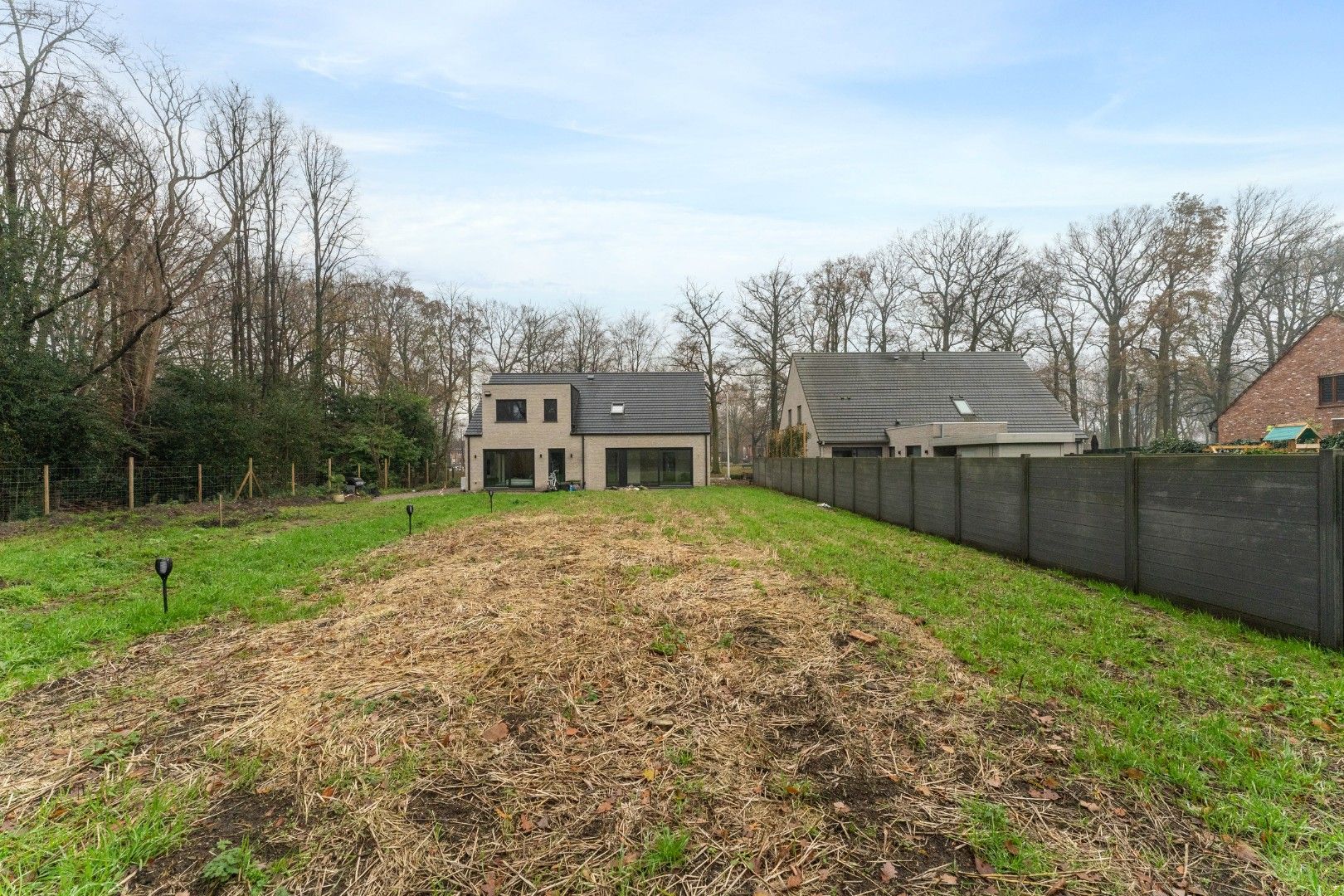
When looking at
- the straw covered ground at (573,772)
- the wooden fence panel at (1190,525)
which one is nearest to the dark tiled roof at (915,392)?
the wooden fence panel at (1190,525)

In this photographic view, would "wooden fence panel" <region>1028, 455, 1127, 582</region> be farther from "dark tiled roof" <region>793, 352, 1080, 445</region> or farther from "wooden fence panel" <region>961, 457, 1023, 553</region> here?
"dark tiled roof" <region>793, 352, 1080, 445</region>

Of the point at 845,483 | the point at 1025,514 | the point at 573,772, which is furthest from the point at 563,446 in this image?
the point at 573,772

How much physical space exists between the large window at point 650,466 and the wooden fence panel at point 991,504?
49.8ft

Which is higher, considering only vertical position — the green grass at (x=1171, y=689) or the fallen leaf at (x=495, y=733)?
the green grass at (x=1171, y=689)

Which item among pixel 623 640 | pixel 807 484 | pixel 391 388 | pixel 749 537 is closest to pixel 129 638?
pixel 623 640

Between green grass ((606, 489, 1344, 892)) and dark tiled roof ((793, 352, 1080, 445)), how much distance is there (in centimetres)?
1610

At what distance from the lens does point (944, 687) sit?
3258mm

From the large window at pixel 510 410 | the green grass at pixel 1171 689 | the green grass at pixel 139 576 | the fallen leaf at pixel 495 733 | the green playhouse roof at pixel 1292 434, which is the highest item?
the large window at pixel 510 410

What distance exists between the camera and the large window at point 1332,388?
19.7m

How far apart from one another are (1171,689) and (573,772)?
353cm

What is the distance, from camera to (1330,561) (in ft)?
12.3

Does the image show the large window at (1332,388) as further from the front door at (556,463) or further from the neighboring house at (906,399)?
the front door at (556,463)

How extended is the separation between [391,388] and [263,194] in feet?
29.9

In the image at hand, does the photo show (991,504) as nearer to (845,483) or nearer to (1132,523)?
(1132,523)
